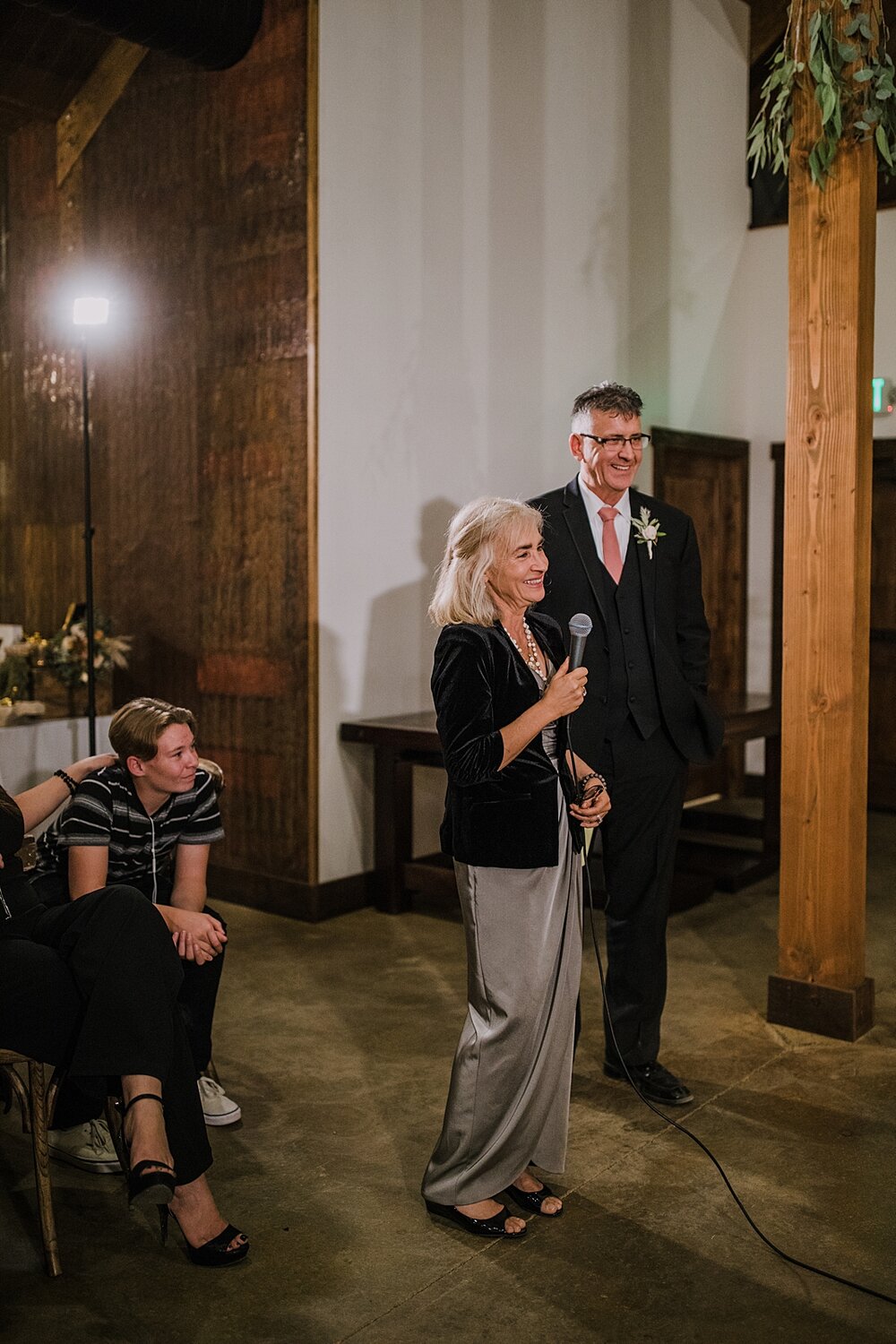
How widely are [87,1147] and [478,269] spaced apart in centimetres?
402

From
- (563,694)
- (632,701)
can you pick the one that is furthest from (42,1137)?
(632,701)

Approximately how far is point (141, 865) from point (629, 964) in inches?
48.3

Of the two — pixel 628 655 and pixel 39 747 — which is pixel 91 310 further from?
pixel 628 655

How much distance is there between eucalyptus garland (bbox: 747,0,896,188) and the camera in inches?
140

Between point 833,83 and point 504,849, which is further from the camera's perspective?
point 833,83

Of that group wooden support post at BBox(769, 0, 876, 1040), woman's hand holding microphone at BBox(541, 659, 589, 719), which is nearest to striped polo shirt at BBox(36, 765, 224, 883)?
woman's hand holding microphone at BBox(541, 659, 589, 719)

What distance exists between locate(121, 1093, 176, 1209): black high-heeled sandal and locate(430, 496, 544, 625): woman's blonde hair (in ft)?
3.68

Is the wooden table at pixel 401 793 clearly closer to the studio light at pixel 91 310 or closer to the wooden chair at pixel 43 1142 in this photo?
the studio light at pixel 91 310

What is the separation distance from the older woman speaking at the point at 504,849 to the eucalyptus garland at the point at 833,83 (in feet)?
5.69

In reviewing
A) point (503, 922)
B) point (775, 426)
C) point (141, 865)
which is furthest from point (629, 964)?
point (775, 426)

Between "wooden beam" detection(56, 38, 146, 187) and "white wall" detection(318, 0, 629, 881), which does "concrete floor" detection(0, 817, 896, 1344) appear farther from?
"wooden beam" detection(56, 38, 146, 187)

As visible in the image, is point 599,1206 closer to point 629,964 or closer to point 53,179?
point 629,964

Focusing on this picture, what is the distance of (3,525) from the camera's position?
6547mm

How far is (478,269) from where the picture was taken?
18.8 ft
